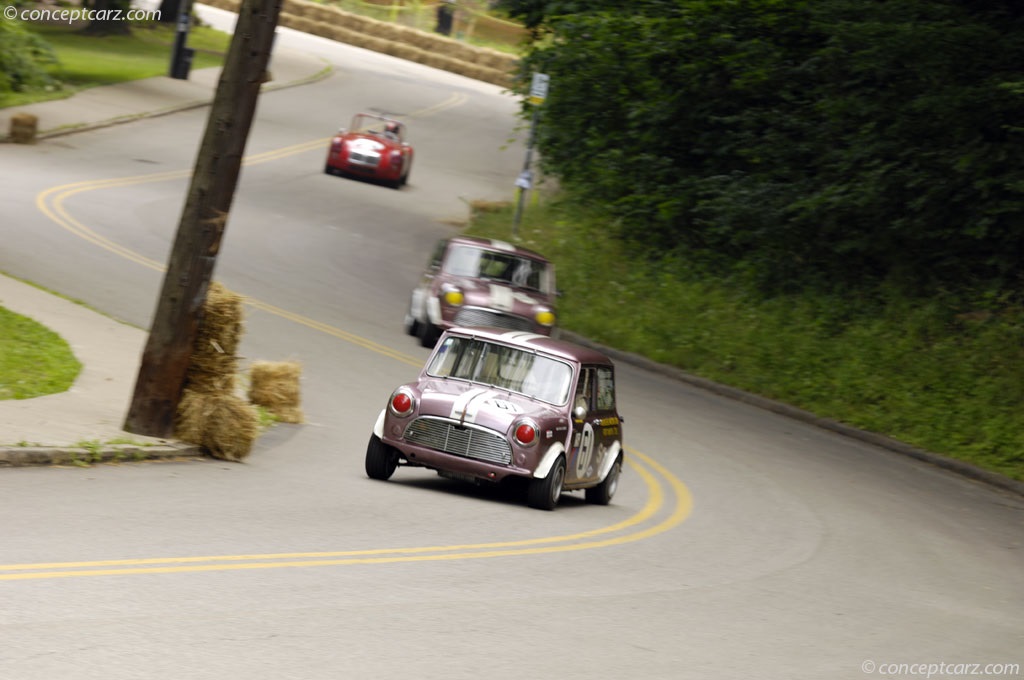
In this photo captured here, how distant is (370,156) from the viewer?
39375mm

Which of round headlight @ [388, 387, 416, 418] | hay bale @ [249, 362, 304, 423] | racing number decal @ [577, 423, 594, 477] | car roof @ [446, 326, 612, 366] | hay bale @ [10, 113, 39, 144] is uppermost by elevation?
car roof @ [446, 326, 612, 366]

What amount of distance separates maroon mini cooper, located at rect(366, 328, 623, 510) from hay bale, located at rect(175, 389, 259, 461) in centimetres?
116

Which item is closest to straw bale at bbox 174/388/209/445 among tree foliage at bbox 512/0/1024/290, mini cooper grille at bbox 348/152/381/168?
tree foliage at bbox 512/0/1024/290

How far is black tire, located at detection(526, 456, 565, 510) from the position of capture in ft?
42.0

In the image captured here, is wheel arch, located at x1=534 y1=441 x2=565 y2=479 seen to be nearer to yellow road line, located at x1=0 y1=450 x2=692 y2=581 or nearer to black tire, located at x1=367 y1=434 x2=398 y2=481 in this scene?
yellow road line, located at x1=0 y1=450 x2=692 y2=581

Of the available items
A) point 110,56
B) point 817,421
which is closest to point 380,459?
point 817,421

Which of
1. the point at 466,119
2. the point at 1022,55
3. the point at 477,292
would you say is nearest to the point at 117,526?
the point at 477,292

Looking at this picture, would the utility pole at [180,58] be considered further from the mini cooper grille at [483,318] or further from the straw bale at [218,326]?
the straw bale at [218,326]

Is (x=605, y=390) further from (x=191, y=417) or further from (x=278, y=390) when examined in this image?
(x=191, y=417)

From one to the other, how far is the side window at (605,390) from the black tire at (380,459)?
229 centimetres

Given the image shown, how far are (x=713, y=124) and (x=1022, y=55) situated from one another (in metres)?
7.83

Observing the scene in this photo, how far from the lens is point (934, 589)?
11.5 metres

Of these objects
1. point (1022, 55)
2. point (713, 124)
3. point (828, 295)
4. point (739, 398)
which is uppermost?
point (1022, 55)

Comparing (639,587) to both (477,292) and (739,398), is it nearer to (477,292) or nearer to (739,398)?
(477,292)
